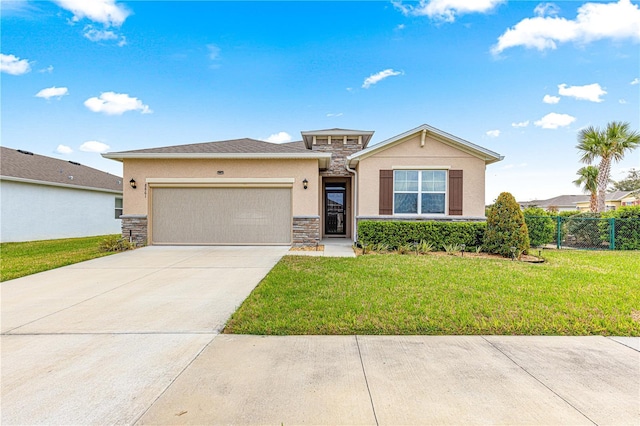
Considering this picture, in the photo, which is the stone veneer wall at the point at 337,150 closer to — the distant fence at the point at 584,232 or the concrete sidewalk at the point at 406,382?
the distant fence at the point at 584,232

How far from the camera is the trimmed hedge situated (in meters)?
9.30

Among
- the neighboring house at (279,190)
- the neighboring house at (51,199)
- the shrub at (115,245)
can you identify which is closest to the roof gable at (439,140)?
the neighboring house at (279,190)

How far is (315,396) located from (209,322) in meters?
2.03

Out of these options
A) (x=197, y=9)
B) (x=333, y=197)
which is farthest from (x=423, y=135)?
(x=197, y=9)

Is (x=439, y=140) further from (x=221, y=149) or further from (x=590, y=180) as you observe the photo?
(x=590, y=180)

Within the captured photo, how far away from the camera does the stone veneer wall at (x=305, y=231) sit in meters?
10.3

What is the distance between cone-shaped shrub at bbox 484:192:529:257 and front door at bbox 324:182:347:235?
625cm

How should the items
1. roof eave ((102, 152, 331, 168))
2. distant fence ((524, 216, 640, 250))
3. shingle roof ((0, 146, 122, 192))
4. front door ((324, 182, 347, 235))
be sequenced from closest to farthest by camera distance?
roof eave ((102, 152, 331, 168))
distant fence ((524, 216, 640, 250))
shingle roof ((0, 146, 122, 192))
front door ((324, 182, 347, 235))

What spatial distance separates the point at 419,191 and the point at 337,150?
4.23m

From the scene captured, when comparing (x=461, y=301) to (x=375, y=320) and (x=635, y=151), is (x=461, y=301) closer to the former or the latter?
(x=375, y=320)

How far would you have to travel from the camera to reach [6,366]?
2.64 m

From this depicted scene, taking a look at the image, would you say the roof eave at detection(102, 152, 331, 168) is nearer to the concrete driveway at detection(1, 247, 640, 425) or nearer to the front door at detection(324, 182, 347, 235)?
the front door at detection(324, 182, 347, 235)

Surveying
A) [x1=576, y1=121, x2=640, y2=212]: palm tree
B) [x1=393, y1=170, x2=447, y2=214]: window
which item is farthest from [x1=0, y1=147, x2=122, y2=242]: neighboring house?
→ [x1=576, y1=121, x2=640, y2=212]: palm tree

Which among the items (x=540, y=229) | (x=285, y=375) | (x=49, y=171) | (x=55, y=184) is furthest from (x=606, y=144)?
(x=49, y=171)
